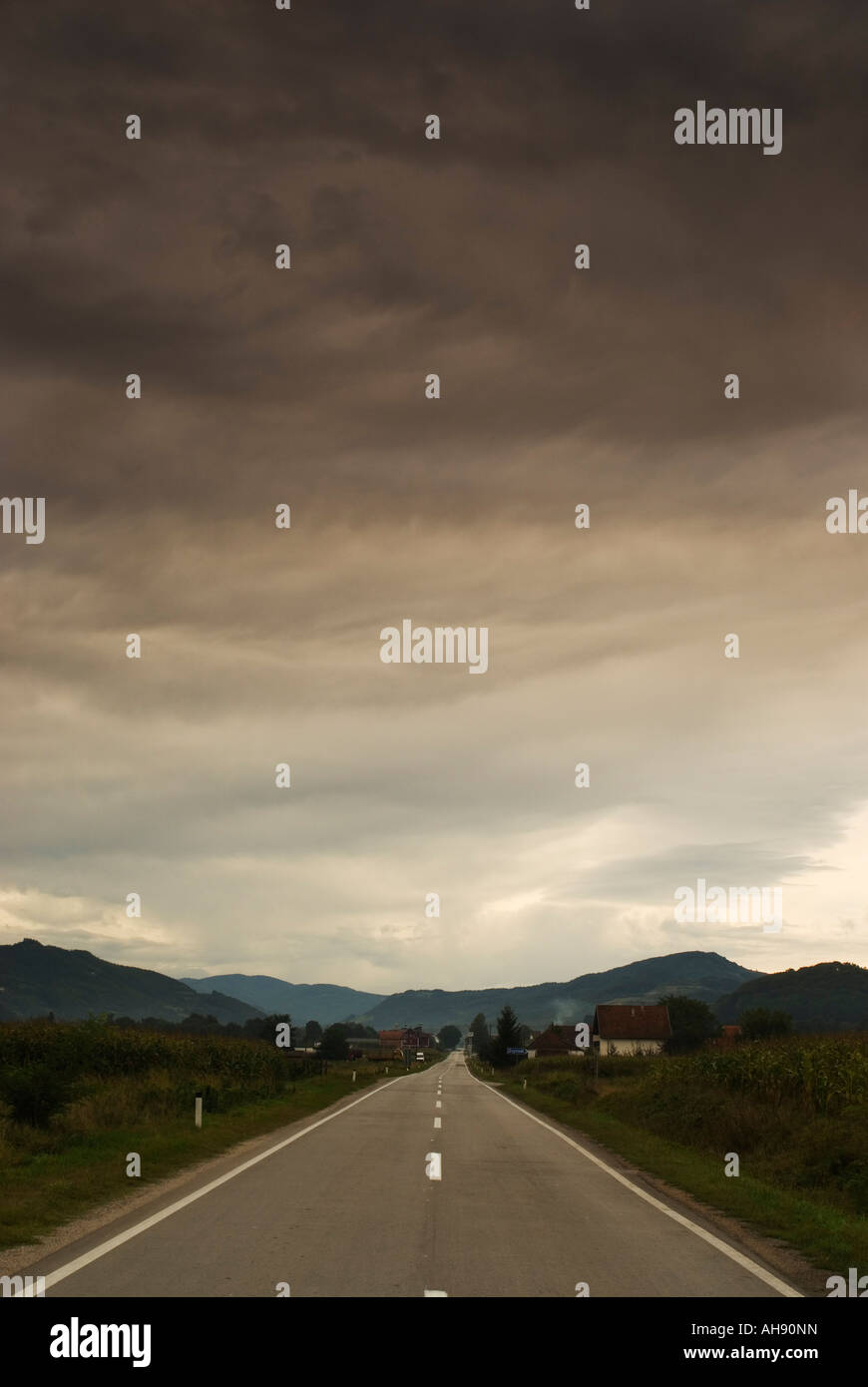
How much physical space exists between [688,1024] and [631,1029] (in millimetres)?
19154

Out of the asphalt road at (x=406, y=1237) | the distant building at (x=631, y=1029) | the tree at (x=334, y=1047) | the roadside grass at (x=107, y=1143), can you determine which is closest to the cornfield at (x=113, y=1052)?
the roadside grass at (x=107, y=1143)

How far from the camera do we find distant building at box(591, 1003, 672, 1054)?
374ft

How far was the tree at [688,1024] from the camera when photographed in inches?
4395

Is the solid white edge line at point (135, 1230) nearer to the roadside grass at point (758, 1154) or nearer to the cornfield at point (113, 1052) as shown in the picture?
the roadside grass at point (758, 1154)

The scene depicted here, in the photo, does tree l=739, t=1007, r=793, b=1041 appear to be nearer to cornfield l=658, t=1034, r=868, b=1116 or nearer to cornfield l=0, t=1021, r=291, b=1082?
cornfield l=0, t=1021, r=291, b=1082

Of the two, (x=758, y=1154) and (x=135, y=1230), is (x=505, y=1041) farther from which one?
(x=135, y=1230)

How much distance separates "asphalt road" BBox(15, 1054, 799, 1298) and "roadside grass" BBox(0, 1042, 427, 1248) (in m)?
0.80

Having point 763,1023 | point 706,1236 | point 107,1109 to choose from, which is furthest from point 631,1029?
point 706,1236

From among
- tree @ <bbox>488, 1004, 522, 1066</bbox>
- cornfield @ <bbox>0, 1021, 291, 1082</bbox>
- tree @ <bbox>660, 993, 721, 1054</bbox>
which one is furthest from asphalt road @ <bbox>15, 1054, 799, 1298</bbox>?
tree @ <bbox>660, 993, 721, 1054</bbox>

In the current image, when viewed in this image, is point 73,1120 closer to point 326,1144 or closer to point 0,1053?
point 326,1144

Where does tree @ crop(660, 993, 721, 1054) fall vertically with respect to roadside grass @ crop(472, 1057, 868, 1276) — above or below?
below
